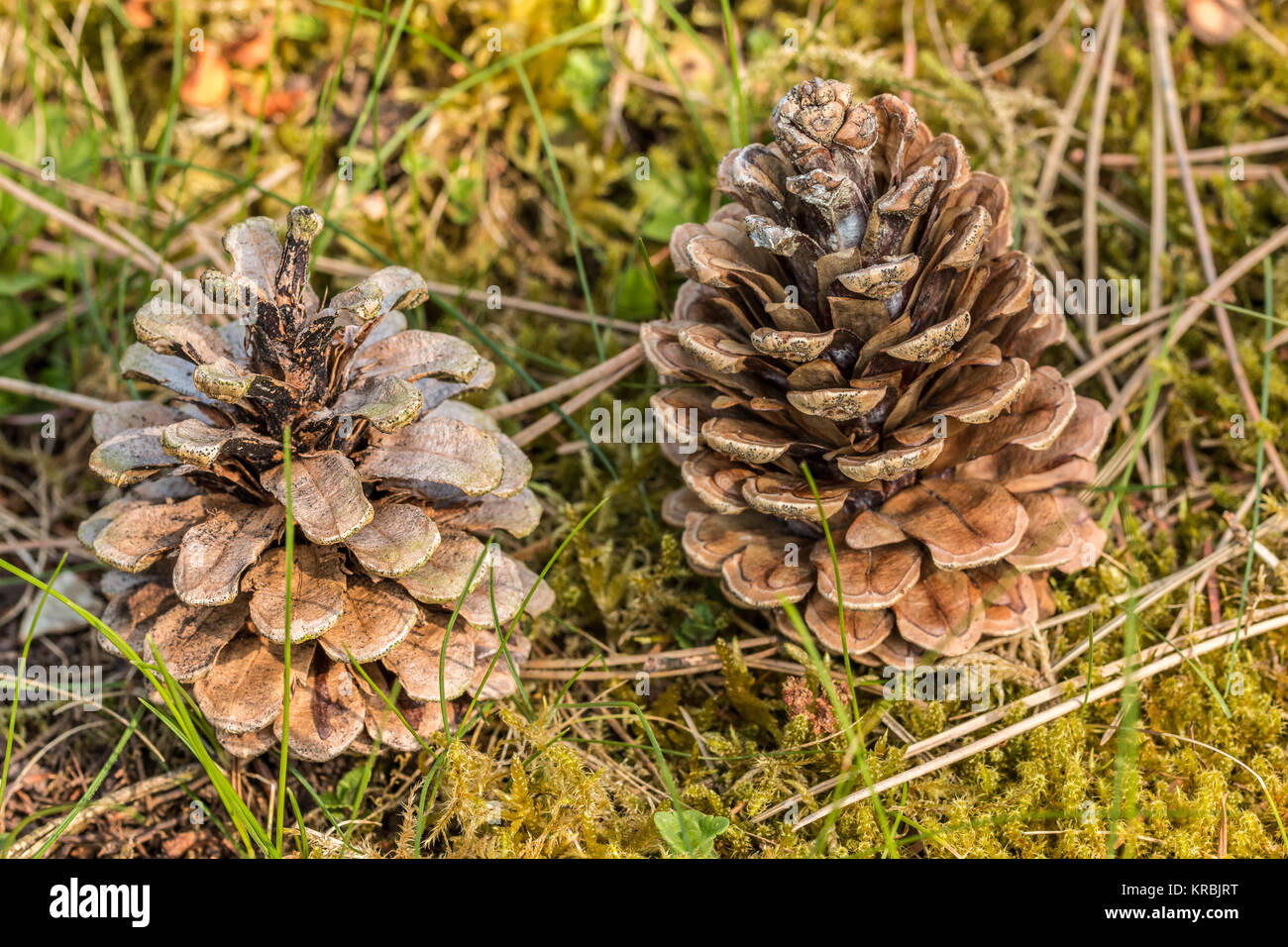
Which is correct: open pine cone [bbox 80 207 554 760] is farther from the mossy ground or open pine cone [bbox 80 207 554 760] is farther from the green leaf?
the green leaf

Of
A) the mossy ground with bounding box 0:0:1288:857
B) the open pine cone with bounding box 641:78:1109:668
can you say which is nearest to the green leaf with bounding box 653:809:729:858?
the mossy ground with bounding box 0:0:1288:857

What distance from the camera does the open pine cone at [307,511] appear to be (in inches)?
67.5

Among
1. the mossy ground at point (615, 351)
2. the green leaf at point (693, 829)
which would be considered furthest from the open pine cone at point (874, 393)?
the green leaf at point (693, 829)

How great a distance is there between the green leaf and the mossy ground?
0.05 meters

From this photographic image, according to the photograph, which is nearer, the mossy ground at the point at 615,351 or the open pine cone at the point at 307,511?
the open pine cone at the point at 307,511

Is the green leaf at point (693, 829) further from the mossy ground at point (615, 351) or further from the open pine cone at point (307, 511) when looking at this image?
the open pine cone at point (307, 511)

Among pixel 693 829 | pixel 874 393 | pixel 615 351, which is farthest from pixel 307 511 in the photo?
pixel 615 351

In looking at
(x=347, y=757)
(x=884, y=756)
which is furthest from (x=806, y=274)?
(x=347, y=757)

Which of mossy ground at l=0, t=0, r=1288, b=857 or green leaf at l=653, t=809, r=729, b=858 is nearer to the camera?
green leaf at l=653, t=809, r=729, b=858

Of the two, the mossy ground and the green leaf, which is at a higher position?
the mossy ground

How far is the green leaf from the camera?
1711mm

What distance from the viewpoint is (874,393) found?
1751 mm

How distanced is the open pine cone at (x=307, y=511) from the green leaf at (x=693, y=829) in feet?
1.40
